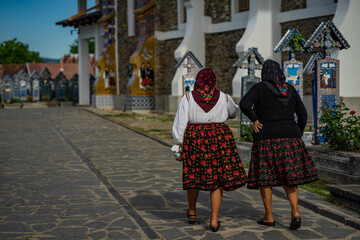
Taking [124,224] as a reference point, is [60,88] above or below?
above

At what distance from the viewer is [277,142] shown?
4656mm

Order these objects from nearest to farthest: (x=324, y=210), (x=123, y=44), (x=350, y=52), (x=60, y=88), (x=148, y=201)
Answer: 1. (x=324, y=210)
2. (x=148, y=201)
3. (x=350, y=52)
4. (x=123, y=44)
5. (x=60, y=88)

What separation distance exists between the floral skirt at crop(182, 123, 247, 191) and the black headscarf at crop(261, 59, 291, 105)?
25.0 inches

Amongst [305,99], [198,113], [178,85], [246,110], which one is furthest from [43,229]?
[178,85]

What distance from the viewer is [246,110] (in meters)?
4.72

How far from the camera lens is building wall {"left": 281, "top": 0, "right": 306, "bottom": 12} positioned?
16222 mm

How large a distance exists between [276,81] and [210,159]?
3.37ft

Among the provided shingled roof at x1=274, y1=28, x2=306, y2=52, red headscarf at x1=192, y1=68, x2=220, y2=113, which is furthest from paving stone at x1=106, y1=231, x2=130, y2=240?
shingled roof at x1=274, y1=28, x2=306, y2=52

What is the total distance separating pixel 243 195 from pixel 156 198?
3.98 ft

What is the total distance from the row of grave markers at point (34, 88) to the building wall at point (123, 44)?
12.5 meters

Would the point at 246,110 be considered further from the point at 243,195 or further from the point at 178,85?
the point at 178,85

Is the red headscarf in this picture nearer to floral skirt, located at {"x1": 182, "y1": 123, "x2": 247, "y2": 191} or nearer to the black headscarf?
floral skirt, located at {"x1": 182, "y1": 123, "x2": 247, "y2": 191}

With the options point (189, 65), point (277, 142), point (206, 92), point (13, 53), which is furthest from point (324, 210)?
point (13, 53)

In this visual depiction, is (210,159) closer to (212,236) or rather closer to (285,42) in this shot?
(212,236)
